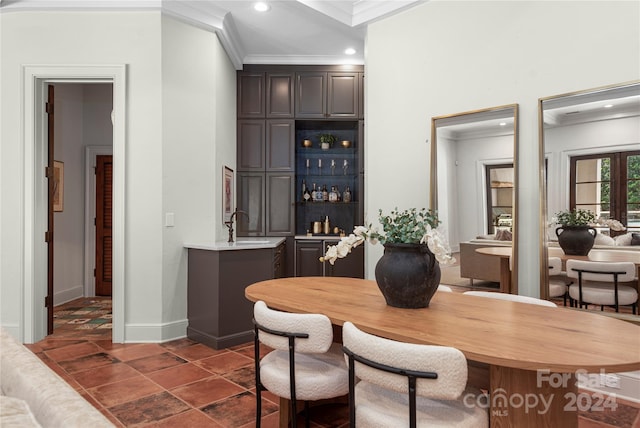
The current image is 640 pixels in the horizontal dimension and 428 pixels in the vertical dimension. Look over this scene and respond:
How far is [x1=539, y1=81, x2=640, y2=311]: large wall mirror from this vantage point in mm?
2639

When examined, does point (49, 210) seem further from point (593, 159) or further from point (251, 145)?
point (593, 159)

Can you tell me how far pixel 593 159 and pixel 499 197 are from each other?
68 centimetres

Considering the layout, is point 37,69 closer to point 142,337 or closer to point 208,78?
point 208,78

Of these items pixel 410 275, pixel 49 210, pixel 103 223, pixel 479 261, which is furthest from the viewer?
pixel 103 223

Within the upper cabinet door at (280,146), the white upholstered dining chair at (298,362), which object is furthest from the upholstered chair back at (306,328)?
the upper cabinet door at (280,146)

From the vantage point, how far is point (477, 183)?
11.1 ft

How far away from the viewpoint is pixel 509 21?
10.3ft

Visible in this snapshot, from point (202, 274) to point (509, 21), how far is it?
134 inches

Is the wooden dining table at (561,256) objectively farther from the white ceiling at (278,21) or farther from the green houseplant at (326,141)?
the green houseplant at (326,141)

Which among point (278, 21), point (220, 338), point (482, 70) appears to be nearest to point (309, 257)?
point (220, 338)

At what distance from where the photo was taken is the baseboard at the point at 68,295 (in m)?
5.30

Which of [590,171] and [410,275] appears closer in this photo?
[410,275]

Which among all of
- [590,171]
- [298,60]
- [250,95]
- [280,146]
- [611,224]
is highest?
[298,60]

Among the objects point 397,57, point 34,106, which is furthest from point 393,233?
point 34,106
